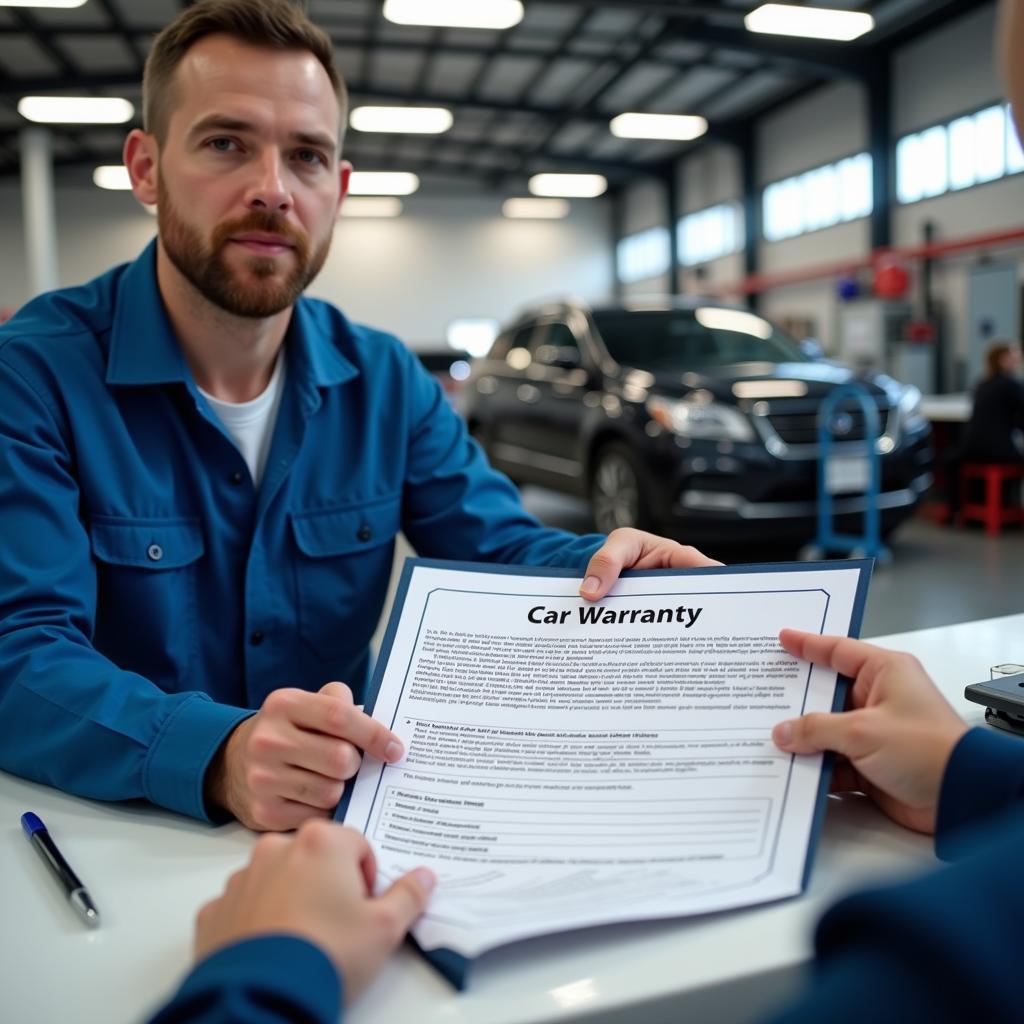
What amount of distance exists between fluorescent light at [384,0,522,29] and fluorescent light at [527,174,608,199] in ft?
24.7

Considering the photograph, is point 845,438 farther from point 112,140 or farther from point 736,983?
point 112,140

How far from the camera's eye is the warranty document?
0.64 m

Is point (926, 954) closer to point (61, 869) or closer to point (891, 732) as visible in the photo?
point (891, 732)

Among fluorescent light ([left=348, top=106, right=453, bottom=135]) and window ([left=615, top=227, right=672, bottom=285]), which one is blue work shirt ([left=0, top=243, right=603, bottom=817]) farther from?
window ([left=615, top=227, right=672, bottom=285])

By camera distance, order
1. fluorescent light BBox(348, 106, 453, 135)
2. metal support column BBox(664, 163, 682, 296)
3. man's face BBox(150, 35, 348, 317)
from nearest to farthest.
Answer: man's face BBox(150, 35, 348, 317) < fluorescent light BBox(348, 106, 453, 135) < metal support column BBox(664, 163, 682, 296)

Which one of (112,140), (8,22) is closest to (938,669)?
(8,22)

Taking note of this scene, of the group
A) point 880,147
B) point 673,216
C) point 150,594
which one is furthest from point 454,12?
point 673,216

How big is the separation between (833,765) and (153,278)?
1209 millimetres

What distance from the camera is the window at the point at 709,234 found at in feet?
50.9

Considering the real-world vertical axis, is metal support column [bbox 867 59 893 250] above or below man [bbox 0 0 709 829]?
above

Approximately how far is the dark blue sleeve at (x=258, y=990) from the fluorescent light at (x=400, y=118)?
12.1 metres

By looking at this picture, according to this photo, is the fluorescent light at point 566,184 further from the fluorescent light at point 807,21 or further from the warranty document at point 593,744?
the warranty document at point 593,744

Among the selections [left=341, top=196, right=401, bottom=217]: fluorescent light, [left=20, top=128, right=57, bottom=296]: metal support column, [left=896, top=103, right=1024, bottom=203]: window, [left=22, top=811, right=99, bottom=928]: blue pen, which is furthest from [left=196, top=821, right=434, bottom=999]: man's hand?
[left=341, top=196, right=401, bottom=217]: fluorescent light

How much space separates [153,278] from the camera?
1450 millimetres
